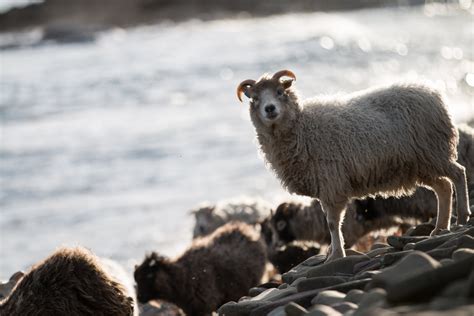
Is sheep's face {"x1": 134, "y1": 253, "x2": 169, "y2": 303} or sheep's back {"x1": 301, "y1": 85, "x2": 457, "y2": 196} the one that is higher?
sheep's back {"x1": 301, "y1": 85, "x2": 457, "y2": 196}

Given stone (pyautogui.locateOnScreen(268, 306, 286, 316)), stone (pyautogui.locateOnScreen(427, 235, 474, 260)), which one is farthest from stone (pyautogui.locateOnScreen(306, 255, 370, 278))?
stone (pyautogui.locateOnScreen(268, 306, 286, 316))

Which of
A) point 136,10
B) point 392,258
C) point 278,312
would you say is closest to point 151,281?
point 392,258

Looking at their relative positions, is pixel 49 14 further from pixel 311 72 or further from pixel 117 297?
pixel 117 297

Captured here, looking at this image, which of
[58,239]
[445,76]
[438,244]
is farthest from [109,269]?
[445,76]

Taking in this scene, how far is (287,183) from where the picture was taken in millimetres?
8062

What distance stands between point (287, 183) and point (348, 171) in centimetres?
59

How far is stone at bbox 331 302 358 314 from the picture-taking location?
5.43 meters

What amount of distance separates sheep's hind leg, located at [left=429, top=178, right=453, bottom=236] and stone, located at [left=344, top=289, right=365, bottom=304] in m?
2.52

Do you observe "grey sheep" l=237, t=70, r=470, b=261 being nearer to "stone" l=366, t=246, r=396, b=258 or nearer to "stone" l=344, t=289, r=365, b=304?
"stone" l=366, t=246, r=396, b=258

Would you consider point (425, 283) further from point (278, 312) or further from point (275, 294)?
point (275, 294)

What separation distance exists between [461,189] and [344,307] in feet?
9.67

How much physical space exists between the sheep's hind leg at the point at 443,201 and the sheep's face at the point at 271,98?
1431mm

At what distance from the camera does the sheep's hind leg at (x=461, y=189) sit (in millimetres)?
8016

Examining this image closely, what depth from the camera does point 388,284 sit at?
503 centimetres
